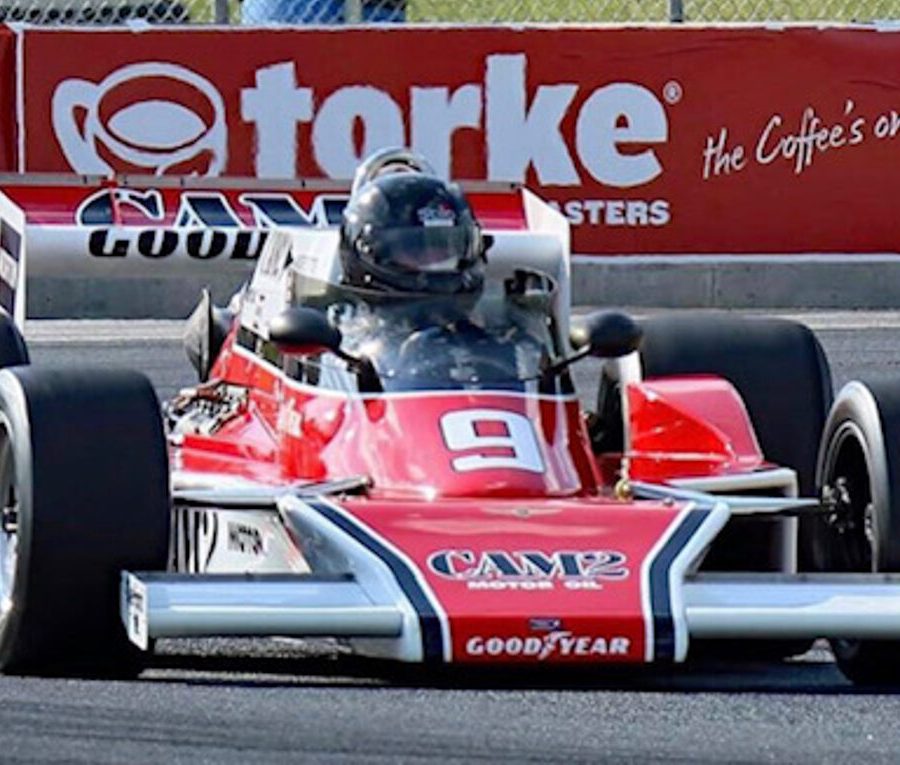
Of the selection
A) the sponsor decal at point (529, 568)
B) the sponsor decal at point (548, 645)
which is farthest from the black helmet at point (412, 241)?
the sponsor decal at point (548, 645)

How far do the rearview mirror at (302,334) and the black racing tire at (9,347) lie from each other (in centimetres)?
114

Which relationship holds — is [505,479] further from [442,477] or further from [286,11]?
[286,11]

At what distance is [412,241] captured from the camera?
8578mm

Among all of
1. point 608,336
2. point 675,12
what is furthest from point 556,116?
point 608,336

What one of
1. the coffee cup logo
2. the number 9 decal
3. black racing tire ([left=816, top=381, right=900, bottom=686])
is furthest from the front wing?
the coffee cup logo

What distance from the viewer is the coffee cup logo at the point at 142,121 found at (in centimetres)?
1600

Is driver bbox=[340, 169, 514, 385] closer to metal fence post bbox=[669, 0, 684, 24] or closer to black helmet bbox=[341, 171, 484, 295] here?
black helmet bbox=[341, 171, 484, 295]

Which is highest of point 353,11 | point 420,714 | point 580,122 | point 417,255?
point 417,255

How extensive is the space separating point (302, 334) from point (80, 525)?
1.04 m

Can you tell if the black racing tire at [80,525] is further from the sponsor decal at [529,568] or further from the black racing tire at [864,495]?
the black racing tire at [864,495]

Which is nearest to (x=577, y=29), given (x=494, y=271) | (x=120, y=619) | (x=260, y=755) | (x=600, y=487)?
(x=494, y=271)

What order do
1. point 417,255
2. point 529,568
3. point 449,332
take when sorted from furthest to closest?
point 417,255
point 449,332
point 529,568

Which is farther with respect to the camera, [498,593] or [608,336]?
[608,336]

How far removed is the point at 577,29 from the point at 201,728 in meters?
9.76
